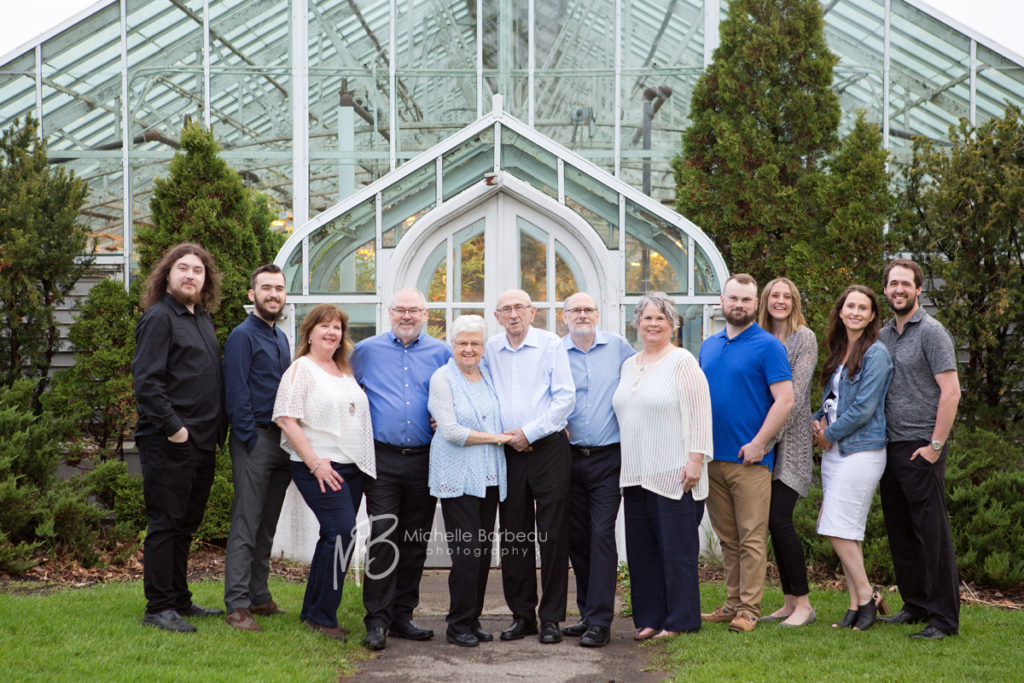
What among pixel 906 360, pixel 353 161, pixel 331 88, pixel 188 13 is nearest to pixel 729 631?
pixel 906 360

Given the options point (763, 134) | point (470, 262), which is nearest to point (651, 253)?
point (470, 262)

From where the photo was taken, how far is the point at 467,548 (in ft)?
15.7

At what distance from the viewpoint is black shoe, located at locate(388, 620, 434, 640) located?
4.96m

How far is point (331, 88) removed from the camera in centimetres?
1045

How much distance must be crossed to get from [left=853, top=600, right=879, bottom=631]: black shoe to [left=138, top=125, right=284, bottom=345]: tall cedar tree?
5617 millimetres

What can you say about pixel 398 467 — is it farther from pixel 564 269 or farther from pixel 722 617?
pixel 564 269

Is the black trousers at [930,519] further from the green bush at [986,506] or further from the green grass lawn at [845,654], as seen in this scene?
the green bush at [986,506]

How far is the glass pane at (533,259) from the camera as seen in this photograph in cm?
740

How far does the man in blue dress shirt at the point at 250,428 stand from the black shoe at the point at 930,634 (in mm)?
3431

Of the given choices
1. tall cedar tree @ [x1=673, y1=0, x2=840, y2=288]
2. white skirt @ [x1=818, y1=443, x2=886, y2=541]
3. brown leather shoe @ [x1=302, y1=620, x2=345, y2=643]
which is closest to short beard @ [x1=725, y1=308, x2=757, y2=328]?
white skirt @ [x1=818, y1=443, x2=886, y2=541]

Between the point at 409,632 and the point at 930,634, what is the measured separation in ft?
8.98

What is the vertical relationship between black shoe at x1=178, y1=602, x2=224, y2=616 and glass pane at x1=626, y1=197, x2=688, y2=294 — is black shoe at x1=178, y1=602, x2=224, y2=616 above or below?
below

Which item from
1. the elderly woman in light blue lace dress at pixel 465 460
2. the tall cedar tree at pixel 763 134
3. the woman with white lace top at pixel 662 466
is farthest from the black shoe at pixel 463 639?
the tall cedar tree at pixel 763 134

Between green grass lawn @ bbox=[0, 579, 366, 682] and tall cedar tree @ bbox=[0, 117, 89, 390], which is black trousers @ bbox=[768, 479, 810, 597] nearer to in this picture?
green grass lawn @ bbox=[0, 579, 366, 682]
